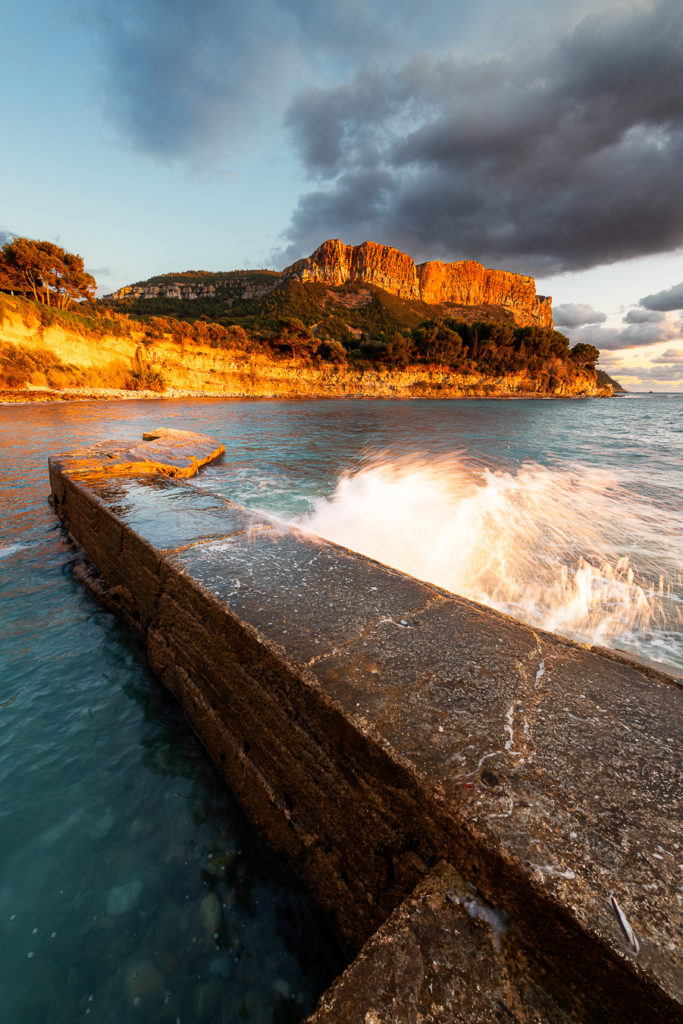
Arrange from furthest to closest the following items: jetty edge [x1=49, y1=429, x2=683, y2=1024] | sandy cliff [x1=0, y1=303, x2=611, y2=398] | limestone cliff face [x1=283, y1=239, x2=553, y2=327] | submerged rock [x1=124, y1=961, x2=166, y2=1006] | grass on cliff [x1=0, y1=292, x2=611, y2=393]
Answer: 1. limestone cliff face [x1=283, y1=239, x2=553, y2=327]
2. grass on cliff [x1=0, y1=292, x2=611, y2=393]
3. sandy cliff [x1=0, y1=303, x2=611, y2=398]
4. submerged rock [x1=124, y1=961, x2=166, y2=1006]
5. jetty edge [x1=49, y1=429, x2=683, y2=1024]

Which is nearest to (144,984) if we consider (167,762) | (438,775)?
(167,762)

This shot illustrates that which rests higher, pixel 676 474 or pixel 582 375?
pixel 582 375

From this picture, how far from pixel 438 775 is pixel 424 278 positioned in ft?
476

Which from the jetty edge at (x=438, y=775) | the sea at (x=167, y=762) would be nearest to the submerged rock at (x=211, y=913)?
the sea at (x=167, y=762)

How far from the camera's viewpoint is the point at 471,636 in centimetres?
181

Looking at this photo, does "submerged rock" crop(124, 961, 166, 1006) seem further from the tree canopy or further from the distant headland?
the tree canopy

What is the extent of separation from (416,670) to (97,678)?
2.37 metres

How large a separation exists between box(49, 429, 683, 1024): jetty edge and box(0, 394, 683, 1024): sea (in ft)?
0.69

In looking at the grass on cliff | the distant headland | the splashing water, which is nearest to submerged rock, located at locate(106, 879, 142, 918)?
the splashing water

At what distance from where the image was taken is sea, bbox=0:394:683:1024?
1396 mm

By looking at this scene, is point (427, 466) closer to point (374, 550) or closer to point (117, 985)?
point (374, 550)

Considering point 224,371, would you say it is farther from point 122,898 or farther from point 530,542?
point 122,898

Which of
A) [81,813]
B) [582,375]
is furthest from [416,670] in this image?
[582,375]

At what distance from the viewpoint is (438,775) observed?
110 cm
